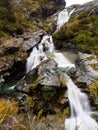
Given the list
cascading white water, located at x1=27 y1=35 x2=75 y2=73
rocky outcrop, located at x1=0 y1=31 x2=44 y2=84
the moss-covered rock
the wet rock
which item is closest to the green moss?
cascading white water, located at x1=27 y1=35 x2=75 y2=73

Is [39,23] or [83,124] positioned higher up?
[39,23]

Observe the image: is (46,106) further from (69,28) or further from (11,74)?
(69,28)

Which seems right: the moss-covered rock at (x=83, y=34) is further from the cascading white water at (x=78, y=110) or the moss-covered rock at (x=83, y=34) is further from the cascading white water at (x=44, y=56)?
the cascading white water at (x=78, y=110)

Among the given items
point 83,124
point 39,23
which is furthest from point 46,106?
point 39,23

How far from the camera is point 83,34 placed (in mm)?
46438

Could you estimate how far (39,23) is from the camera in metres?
68.1

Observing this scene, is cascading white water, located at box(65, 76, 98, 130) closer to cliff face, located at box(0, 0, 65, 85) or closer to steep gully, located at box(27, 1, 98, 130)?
steep gully, located at box(27, 1, 98, 130)

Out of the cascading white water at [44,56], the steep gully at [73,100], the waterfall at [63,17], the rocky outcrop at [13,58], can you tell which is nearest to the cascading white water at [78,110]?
the steep gully at [73,100]

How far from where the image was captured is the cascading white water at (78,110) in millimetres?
25656

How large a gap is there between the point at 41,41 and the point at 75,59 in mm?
12427

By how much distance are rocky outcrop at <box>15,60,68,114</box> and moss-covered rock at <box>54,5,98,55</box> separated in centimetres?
1262

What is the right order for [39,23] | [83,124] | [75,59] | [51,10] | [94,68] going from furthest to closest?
1. [51,10]
2. [39,23]
3. [75,59]
4. [94,68]
5. [83,124]

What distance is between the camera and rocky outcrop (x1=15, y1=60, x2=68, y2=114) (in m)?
27.7

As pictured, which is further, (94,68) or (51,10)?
(51,10)
